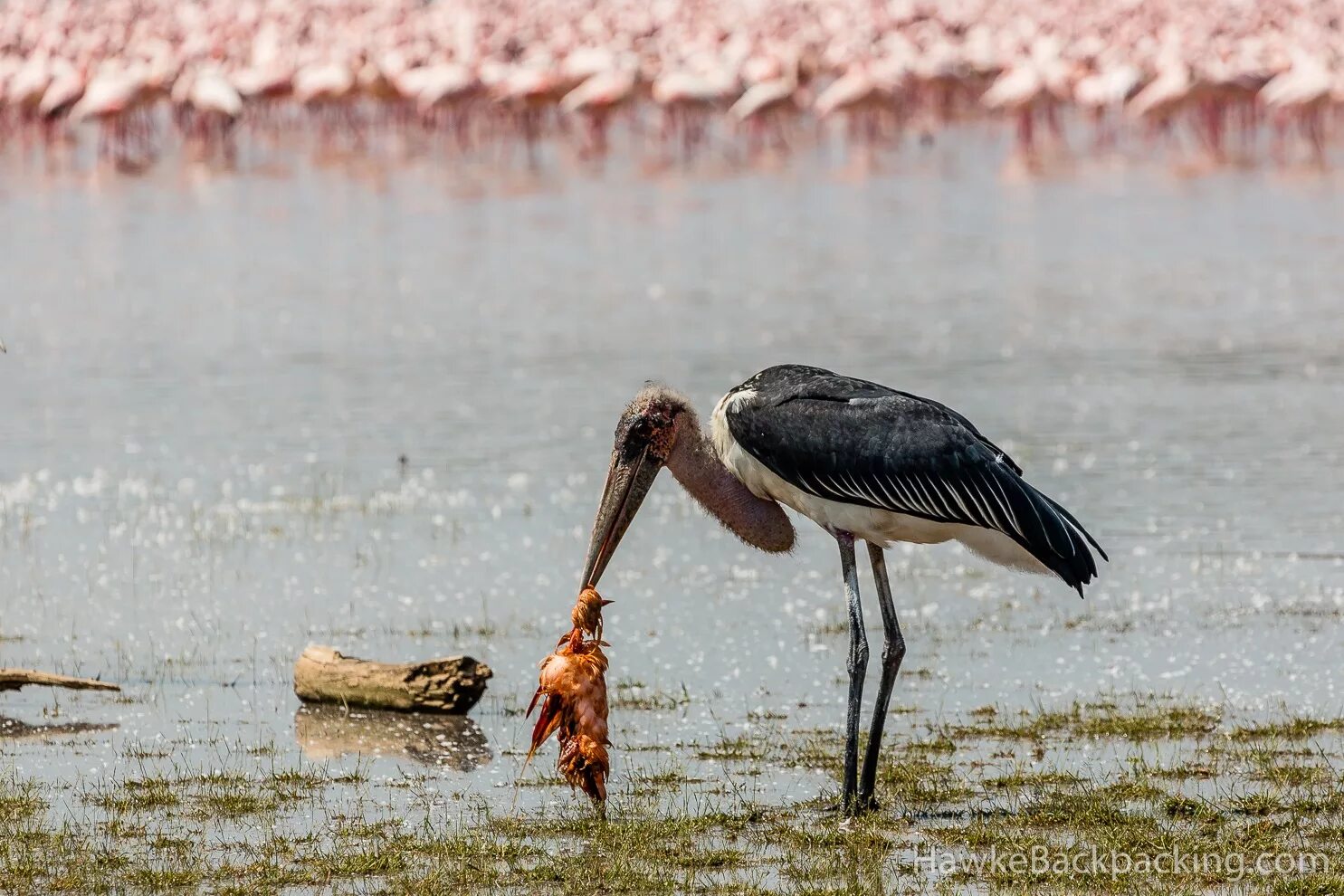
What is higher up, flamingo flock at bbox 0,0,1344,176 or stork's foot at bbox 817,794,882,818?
flamingo flock at bbox 0,0,1344,176

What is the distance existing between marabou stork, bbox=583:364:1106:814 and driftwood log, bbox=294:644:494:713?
95 centimetres

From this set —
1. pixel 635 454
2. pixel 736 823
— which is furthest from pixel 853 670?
pixel 635 454

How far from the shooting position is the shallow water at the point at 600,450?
827cm

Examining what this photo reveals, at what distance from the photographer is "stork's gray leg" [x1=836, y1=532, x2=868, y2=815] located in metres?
6.48

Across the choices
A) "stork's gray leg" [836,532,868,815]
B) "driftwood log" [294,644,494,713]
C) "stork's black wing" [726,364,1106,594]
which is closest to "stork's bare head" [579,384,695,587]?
"stork's black wing" [726,364,1106,594]

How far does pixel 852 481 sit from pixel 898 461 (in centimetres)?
14

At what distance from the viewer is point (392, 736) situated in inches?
299

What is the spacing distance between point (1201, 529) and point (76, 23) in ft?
131

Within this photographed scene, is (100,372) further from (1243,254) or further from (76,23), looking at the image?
(76,23)

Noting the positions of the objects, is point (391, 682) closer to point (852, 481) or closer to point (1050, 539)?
point (852, 481)

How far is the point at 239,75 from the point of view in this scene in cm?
4003

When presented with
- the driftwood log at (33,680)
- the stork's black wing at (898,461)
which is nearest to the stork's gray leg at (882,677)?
the stork's black wing at (898,461)

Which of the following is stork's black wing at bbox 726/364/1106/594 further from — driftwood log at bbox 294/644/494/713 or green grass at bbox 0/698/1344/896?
driftwood log at bbox 294/644/494/713

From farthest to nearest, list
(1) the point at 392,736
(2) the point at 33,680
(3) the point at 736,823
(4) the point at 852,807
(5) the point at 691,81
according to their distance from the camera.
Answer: (5) the point at 691,81, (2) the point at 33,680, (1) the point at 392,736, (4) the point at 852,807, (3) the point at 736,823
